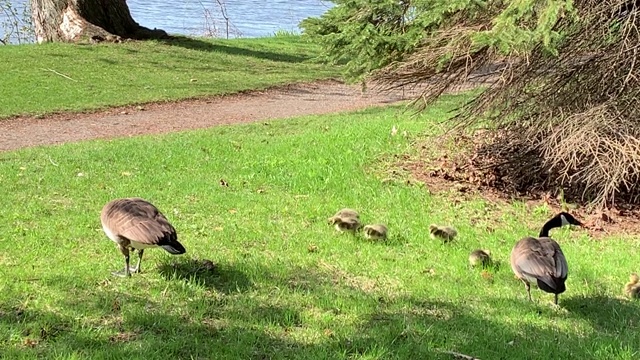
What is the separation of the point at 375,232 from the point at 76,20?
16016 millimetres

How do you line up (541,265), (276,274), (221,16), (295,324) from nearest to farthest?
(295,324)
(541,265)
(276,274)
(221,16)

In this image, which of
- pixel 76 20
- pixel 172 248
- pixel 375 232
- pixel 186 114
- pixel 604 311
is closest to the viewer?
pixel 172 248

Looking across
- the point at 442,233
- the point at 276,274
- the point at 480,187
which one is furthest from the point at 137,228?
the point at 480,187

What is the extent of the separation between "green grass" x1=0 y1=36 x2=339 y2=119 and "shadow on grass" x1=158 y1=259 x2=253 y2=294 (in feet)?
31.0

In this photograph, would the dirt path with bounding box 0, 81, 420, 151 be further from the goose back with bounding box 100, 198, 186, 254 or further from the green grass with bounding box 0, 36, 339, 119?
the goose back with bounding box 100, 198, 186, 254

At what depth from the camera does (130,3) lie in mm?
36125

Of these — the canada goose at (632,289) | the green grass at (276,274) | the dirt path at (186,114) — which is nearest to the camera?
the green grass at (276,274)

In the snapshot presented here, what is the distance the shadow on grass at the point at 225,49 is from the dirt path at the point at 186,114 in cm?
328

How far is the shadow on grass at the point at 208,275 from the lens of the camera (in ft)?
18.8

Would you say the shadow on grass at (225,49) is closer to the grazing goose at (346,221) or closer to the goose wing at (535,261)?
the grazing goose at (346,221)

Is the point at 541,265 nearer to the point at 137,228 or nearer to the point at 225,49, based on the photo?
the point at 137,228

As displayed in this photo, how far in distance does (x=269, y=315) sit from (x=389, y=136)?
755 centimetres

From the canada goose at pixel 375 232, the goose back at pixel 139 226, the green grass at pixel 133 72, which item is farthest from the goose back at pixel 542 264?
the green grass at pixel 133 72

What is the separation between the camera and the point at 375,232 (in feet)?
23.8
